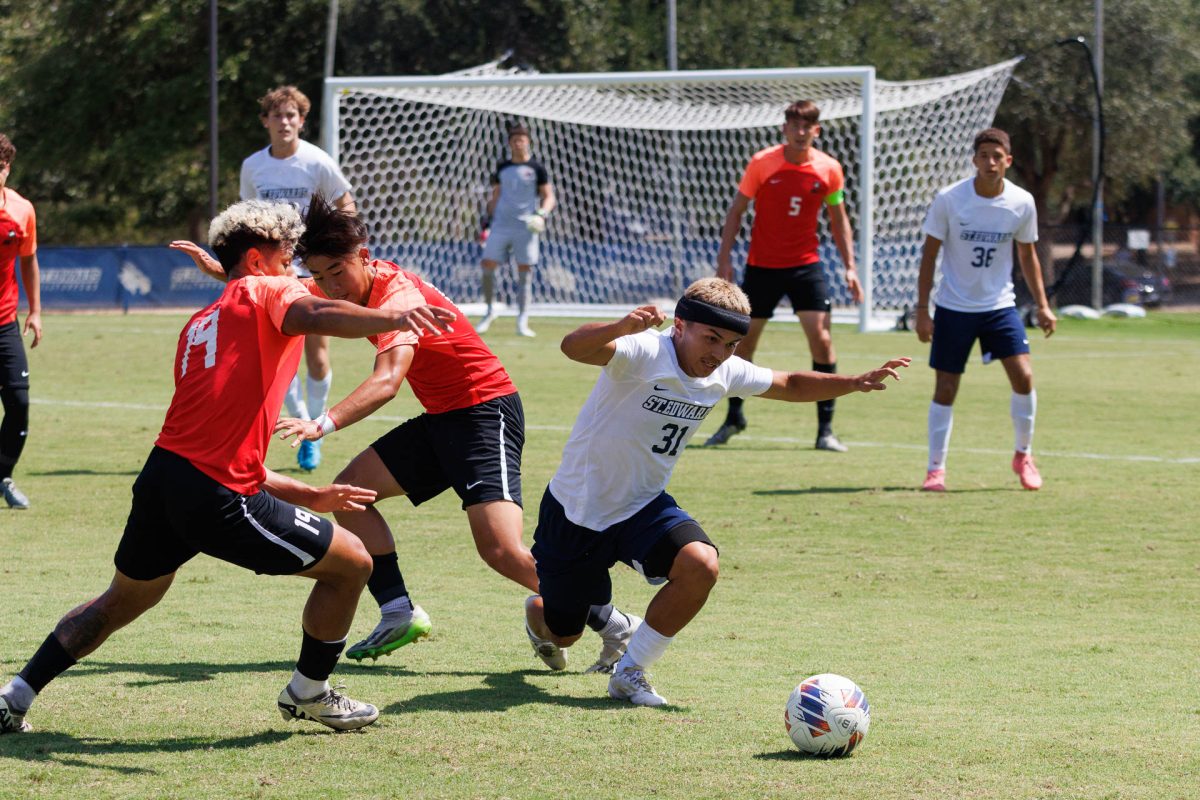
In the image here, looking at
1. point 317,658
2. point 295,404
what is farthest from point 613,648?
point 295,404

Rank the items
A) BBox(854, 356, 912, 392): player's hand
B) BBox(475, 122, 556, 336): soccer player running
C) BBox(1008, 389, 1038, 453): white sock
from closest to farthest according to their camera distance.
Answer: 1. BBox(854, 356, 912, 392): player's hand
2. BBox(1008, 389, 1038, 453): white sock
3. BBox(475, 122, 556, 336): soccer player running

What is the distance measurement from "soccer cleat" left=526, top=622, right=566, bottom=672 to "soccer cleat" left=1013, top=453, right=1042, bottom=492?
5.10m

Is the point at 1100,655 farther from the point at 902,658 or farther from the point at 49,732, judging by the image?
the point at 49,732

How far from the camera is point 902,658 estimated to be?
6.12m

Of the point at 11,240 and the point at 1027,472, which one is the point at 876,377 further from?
the point at 11,240

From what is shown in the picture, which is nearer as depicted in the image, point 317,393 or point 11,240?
point 11,240

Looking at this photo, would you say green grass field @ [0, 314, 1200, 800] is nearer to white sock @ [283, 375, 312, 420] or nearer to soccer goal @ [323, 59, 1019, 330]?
white sock @ [283, 375, 312, 420]

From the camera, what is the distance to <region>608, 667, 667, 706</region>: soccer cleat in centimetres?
539

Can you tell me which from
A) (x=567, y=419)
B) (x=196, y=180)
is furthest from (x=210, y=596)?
(x=196, y=180)

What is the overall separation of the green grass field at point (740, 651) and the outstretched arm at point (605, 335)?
4.00ft

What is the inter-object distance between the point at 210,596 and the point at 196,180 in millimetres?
35369

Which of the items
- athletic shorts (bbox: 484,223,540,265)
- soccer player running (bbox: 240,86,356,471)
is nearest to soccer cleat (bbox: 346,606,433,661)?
soccer player running (bbox: 240,86,356,471)

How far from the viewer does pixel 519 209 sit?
20.8m

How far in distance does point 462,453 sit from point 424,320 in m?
1.63
